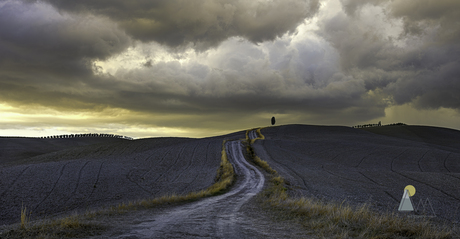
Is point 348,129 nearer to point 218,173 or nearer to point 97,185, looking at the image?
point 218,173

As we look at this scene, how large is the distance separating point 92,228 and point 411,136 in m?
120

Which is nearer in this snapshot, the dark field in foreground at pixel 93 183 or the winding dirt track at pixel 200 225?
the winding dirt track at pixel 200 225

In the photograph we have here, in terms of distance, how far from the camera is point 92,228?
912 centimetres

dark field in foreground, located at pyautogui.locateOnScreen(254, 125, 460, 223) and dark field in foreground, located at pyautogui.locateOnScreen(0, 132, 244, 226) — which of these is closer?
dark field in foreground, located at pyautogui.locateOnScreen(254, 125, 460, 223)

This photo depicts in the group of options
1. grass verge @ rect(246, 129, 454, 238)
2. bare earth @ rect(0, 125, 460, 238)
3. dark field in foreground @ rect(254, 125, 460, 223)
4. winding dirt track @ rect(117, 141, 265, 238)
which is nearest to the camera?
grass verge @ rect(246, 129, 454, 238)

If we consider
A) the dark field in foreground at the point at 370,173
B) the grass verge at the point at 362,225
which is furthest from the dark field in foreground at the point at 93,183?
the grass verge at the point at 362,225

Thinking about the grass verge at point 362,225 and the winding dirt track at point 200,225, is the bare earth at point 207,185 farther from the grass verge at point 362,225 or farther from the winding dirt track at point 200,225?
the grass verge at point 362,225

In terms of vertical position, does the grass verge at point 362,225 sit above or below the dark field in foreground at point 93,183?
above

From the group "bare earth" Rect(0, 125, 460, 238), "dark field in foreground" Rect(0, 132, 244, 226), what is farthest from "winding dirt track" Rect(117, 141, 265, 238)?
"dark field in foreground" Rect(0, 132, 244, 226)

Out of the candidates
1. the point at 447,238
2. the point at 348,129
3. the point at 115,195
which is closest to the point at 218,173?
the point at 115,195

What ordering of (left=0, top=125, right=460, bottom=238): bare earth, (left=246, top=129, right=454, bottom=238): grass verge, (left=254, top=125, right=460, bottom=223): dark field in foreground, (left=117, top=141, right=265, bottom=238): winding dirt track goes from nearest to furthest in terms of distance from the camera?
(left=246, top=129, right=454, bottom=238): grass verge < (left=117, top=141, right=265, bottom=238): winding dirt track < (left=0, top=125, right=460, bottom=238): bare earth < (left=254, top=125, right=460, bottom=223): dark field in foreground

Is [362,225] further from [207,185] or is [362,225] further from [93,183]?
[93,183]

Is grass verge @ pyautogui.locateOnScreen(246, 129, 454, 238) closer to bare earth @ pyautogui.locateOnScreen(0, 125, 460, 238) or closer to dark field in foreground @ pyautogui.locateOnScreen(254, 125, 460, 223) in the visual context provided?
bare earth @ pyautogui.locateOnScreen(0, 125, 460, 238)

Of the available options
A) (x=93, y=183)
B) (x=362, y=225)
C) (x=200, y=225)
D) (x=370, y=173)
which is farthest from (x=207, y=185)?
(x=370, y=173)
